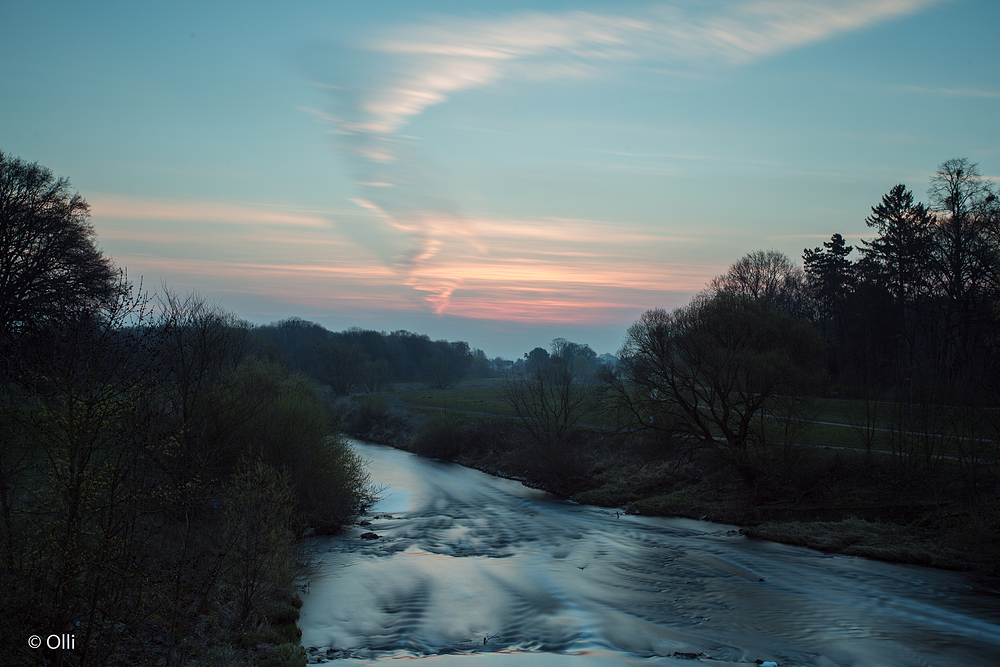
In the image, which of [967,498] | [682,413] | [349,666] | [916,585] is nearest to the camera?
[349,666]

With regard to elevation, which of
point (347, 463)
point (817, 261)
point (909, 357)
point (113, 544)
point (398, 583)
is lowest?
point (398, 583)

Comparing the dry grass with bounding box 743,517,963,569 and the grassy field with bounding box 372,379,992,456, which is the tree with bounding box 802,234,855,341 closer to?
the grassy field with bounding box 372,379,992,456

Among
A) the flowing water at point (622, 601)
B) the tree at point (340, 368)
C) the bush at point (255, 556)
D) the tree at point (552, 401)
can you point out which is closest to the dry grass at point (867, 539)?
the flowing water at point (622, 601)

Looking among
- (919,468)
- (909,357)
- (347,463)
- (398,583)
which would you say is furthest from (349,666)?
(909,357)

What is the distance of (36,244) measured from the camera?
32.0 metres

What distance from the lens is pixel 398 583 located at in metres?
19.8

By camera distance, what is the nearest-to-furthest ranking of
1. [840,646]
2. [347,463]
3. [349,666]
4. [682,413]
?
[349,666] < [840,646] < [347,463] < [682,413]

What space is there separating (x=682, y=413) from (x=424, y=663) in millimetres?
21602

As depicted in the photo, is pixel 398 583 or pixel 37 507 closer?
pixel 37 507

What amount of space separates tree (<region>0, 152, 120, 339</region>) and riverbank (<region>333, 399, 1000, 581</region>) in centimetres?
2839

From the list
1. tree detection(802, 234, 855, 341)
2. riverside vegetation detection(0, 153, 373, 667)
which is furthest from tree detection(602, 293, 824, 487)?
tree detection(802, 234, 855, 341)

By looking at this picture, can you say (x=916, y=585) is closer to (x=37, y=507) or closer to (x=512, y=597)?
(x=512, y=597)

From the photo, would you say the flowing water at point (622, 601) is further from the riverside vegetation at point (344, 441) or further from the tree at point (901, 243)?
the tree at point (901, 243)

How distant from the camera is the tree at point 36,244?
30391 mm
